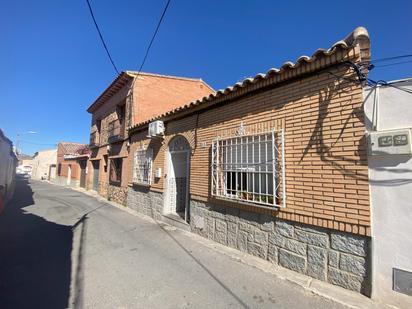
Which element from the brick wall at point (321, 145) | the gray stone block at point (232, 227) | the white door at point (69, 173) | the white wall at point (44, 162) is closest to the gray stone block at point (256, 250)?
the gray stone block at point (232, 227)

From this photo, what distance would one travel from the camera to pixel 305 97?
155 inches

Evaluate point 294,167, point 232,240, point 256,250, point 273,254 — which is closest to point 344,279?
point 273,254

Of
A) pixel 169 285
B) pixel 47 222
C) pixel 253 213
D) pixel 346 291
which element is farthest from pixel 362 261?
pixel 47 222

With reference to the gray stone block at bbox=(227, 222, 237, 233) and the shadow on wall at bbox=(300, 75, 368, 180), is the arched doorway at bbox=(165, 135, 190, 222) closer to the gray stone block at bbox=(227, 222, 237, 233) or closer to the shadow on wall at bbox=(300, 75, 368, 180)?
the gray stone block at bbox=(227, 222, 237, 233)

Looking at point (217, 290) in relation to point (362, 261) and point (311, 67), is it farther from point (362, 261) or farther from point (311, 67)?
point (311, 67)

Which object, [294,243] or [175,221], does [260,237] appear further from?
[175,221]

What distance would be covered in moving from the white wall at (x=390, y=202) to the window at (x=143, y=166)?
7.39 m

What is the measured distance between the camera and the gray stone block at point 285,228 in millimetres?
3998

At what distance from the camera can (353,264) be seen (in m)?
3.25

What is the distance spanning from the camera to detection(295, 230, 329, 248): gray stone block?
3.54 metres

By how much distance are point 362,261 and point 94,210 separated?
998 cm

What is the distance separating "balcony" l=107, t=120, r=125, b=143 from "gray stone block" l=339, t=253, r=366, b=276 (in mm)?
11208

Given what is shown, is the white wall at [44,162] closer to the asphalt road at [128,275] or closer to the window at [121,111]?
the window at [121,111]

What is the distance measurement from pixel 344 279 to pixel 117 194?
1116 centimetres
